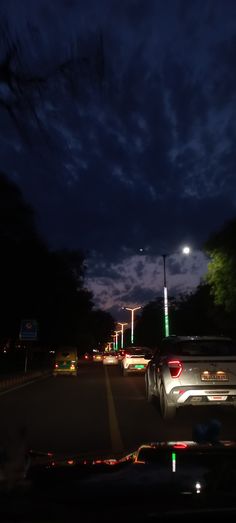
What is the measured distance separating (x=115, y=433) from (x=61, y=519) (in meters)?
8.50

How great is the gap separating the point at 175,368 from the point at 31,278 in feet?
120

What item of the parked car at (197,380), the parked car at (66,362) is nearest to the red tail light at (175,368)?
the parked car at (197,380)

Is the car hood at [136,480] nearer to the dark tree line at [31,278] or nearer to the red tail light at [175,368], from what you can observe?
the red tail light at [175,368]

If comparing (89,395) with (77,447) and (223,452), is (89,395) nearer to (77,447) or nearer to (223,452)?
(77,447)

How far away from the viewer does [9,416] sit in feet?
48.3

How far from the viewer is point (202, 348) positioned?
48.1 ft

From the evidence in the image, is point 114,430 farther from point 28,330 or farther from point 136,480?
point 28,330

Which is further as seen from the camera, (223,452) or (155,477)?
(223,452)

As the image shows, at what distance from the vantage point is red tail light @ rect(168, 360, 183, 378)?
1305cm

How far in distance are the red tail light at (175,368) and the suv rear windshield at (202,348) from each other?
0.41 meters

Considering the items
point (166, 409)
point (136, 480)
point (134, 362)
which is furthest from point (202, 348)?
point (134, 362)

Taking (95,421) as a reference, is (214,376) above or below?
above

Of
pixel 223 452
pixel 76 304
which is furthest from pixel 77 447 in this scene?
pixel 76 304

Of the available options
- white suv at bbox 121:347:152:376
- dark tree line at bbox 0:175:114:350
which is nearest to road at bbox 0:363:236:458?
white suv at bbox 121:347:152:376
